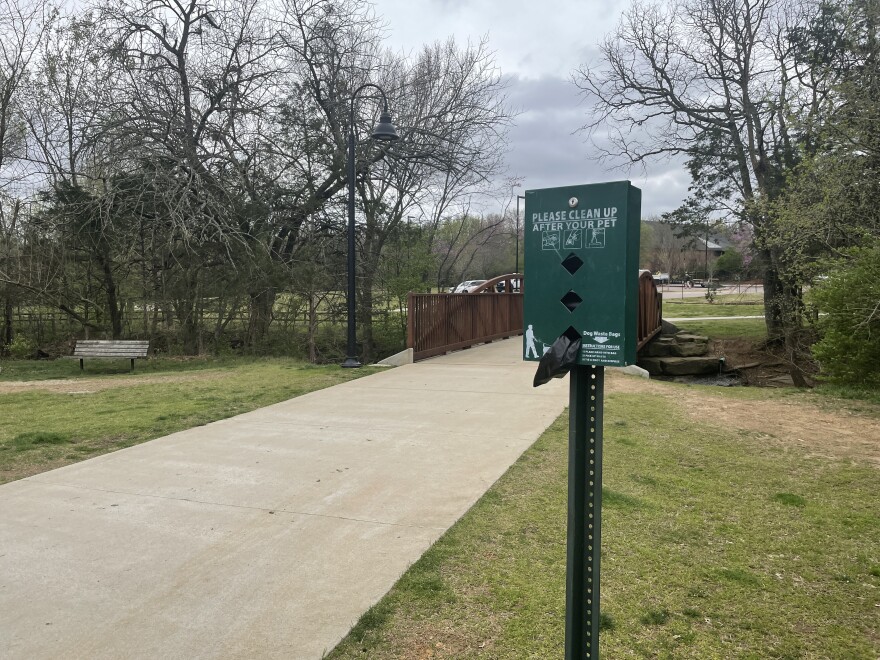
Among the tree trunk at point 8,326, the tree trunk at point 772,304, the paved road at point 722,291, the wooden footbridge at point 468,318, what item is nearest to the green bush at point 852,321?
the wooden footbridge at point 468,318

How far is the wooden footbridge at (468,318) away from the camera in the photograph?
12.5 meters

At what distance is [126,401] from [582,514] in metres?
7.80

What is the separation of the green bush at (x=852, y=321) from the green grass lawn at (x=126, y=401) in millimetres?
7449

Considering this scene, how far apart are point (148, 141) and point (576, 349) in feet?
47.5

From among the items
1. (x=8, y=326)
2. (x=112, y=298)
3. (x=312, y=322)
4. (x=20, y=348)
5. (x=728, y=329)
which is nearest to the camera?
(x=112, y=298)

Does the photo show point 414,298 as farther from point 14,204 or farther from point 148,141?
point 14,204

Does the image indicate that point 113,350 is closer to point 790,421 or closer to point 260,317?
point 260,317

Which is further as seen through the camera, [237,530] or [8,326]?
[8,326]

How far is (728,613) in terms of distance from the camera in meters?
2.84

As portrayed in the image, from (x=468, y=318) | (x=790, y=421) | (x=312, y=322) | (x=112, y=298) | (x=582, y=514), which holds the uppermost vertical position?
(x=112, y=298)

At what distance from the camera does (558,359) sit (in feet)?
6.59

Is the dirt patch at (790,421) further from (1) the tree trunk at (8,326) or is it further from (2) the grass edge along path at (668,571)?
(1) the tree trunk at (8,326)

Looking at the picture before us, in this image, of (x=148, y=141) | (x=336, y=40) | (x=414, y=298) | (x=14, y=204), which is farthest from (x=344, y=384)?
(x=14, y=204)

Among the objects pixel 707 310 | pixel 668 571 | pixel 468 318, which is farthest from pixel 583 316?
pixel 707 310
